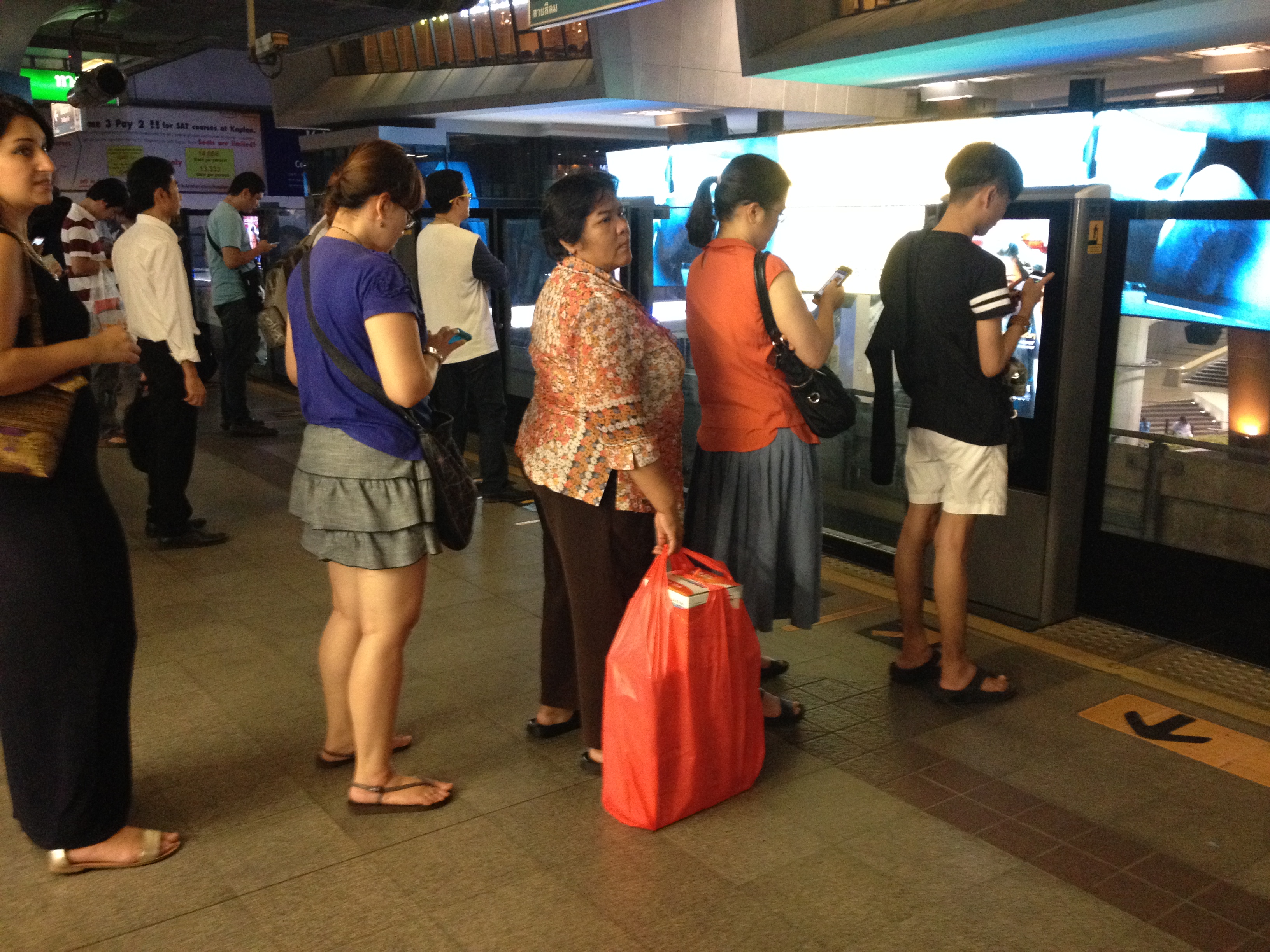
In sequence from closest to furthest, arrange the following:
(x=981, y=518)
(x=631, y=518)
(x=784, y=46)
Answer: (x=631, y=518)
(x=981, y=518)
(x=784, y=46)

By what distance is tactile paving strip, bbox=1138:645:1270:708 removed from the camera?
365 cm

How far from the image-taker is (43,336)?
2.38 metres

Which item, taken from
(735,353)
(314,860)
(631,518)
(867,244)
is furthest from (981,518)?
(314,860)

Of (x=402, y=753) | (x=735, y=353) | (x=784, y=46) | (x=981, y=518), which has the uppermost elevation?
(x=784, y=46)

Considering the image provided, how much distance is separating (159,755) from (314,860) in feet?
2.79

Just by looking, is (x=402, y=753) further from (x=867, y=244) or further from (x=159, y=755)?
(x=867, y=244)

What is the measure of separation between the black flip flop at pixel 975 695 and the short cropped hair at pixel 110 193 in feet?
18.7

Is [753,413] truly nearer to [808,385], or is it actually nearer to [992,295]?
[808,385]

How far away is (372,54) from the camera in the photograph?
834cm

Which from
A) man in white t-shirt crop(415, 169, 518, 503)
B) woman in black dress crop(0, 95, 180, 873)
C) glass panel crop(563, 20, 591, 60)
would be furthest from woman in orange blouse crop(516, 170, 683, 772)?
glass panel crop(563, 20, 591, 60)

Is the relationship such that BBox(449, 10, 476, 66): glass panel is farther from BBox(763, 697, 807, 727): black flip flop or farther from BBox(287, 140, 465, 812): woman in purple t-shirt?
BBox(763, 697, 807, 727): black flip flop

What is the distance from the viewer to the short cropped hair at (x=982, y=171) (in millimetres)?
3262

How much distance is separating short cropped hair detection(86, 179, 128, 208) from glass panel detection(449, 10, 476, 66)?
7.64 feet

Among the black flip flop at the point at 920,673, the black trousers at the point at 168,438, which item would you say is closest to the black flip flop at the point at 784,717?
the black flip flop at the point at 920,673
